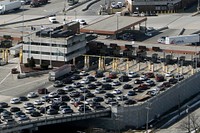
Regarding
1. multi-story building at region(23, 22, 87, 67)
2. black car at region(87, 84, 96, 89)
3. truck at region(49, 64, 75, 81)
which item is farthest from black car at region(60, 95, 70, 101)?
multi-story building at region(23, 22, 87, 67)

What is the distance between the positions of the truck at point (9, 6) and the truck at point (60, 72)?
93.5ft

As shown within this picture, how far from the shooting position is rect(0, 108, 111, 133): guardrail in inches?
2044

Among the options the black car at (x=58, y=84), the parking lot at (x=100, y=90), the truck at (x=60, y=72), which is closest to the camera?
the parking lot at (x=100, y=90)

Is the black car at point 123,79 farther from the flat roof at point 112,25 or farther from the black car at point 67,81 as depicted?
the flat roof at point 112,25

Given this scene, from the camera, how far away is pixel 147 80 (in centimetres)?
6306

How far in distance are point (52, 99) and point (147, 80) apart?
8.62 metres

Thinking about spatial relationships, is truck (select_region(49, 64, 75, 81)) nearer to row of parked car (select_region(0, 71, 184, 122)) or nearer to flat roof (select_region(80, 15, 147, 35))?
row of parked car (select_region(0, 71, 184, 122))

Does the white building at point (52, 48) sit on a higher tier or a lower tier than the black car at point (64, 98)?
higher

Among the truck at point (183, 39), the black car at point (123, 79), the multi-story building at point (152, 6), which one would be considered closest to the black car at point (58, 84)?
the black car at point (123, 79)

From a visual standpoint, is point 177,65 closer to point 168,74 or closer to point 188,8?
point 168,74

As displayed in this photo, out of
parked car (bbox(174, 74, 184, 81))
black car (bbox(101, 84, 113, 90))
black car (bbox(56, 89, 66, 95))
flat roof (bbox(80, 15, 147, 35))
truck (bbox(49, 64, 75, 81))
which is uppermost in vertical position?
flat roof (bbox(80, 15, 147, 35))

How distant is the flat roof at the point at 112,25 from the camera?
76812 millimetres

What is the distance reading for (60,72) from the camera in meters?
64.6

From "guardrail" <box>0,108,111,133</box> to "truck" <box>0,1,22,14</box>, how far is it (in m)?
40.4
